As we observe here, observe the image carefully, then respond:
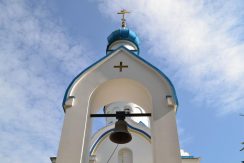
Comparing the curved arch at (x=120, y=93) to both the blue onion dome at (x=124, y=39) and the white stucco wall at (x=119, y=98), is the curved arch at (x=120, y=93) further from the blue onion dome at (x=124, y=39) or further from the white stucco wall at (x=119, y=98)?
the blue onion dome at (x=124, y=39)

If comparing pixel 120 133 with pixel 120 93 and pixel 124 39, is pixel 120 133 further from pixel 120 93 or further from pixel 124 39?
→ pixel 124 39

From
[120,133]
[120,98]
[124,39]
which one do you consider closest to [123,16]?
[124,39]

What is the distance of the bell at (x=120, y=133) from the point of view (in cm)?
433

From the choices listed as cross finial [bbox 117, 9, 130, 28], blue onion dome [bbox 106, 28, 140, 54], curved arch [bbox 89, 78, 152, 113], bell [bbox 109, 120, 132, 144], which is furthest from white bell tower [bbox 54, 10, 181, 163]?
blue onion dome [bbox 106, 28, 140, 54]

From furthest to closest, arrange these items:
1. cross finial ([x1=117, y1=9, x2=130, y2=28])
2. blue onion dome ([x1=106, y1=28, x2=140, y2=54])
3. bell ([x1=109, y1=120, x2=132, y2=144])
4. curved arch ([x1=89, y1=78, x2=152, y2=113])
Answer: blue onion dome ([x1=106, y1=28, x2=140, y2=54]) → cross finial ([x1=117, y1=9, x2=130, y2=28]) → curved arch ([x1=89, y1=78, x2=152, y2=113]) → bell ([x1=109, y1=120, x2=132, y2=144])

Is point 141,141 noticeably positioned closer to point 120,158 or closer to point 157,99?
point 120,158

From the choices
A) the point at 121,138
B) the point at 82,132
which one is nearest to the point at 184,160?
the point at 121,138

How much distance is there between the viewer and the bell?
14.2 feet

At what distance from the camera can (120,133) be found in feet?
14.3

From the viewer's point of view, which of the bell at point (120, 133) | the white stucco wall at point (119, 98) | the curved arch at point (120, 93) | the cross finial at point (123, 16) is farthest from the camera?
the cross finial at point (123, 16)

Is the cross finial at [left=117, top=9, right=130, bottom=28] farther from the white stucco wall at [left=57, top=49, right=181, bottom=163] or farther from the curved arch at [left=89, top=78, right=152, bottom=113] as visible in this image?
the curved arch at [left=89, top=78, right=152, bottom=113]

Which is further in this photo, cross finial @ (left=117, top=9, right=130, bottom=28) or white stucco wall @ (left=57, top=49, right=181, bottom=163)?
cross finial @ (left=117, top=9, right=130, bottom=28)

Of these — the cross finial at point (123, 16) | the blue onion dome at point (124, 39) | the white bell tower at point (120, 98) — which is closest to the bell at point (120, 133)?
the white bell tower at point (120, 98)

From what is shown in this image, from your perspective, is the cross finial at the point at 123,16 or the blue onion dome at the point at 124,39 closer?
the cross finial at the point at 123,16
